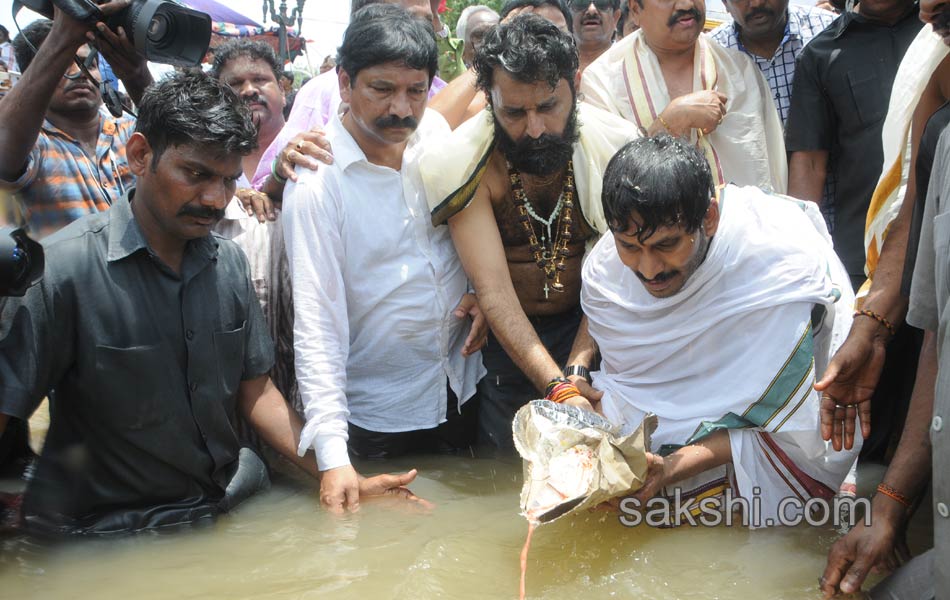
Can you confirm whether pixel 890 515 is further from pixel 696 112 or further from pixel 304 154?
pixel 304 154

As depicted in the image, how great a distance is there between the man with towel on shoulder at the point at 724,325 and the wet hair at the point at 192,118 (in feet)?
3.89

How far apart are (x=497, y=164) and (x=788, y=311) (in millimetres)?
1298

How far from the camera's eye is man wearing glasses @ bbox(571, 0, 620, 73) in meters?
5.13

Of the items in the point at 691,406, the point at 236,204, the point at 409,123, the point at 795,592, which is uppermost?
the point at 409,123

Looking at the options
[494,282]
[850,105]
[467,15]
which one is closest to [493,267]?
[494,282]

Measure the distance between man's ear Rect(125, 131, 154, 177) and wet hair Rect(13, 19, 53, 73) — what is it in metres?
1.41

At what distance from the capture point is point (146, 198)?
282cm

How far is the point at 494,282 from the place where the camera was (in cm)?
349

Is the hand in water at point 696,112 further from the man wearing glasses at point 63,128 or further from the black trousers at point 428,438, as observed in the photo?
the man wearing glasses at point 63,128

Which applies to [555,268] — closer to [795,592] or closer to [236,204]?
[236,204]

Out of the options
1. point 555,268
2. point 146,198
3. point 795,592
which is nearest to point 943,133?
point 795,592

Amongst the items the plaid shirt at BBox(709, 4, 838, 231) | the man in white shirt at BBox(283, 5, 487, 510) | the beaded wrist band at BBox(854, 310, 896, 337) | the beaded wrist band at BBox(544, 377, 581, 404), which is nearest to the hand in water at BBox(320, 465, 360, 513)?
the man in white shirt at BBox(283, 5, 487, 510)

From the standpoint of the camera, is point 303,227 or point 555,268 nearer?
point 303,227

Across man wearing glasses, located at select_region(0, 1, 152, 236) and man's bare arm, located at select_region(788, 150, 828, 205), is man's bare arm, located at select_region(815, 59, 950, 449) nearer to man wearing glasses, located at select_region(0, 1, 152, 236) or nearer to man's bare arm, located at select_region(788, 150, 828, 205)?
man's bare arm, located at select_region(788, 150, 828, 205)
